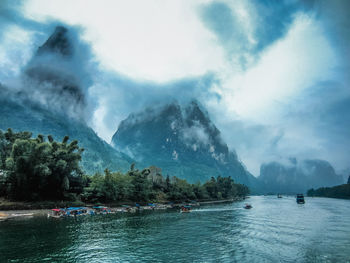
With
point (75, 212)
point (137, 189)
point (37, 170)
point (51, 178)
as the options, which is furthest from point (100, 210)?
point (137, 189)

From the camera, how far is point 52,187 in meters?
84.2

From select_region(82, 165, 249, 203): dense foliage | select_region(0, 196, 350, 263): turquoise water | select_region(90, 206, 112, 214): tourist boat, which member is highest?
select_region(82, 165, 249, 203): dense foliage

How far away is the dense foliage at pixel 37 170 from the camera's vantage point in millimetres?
72125

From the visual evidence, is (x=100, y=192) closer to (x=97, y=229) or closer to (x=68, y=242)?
(x=97, y=229)

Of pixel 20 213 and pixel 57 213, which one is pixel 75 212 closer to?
pixel 57 213

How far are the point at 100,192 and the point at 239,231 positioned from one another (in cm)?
6609

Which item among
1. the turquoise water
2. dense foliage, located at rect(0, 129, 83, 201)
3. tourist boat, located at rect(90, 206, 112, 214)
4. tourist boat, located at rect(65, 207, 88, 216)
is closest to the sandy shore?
tourist boat, located at rect(65, 207, 88, 216)

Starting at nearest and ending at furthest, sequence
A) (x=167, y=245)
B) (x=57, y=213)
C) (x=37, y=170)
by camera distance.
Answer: (x=167, y=245), (x=57, y=213), (x=37, y=170)

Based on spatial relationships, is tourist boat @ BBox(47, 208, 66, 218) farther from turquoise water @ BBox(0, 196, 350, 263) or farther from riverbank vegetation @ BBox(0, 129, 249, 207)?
turquoise water @ BBox(0, 196, 350, 263)

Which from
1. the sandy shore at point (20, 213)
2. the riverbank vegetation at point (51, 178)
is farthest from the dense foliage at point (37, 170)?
the sandy shore at point (20, 213)

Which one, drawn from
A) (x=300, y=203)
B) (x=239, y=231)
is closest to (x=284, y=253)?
(x=239, y=231)

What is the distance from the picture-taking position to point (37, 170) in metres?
74.1

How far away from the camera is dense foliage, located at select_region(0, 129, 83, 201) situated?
237 ft

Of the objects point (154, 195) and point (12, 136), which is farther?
point (154, 195)
